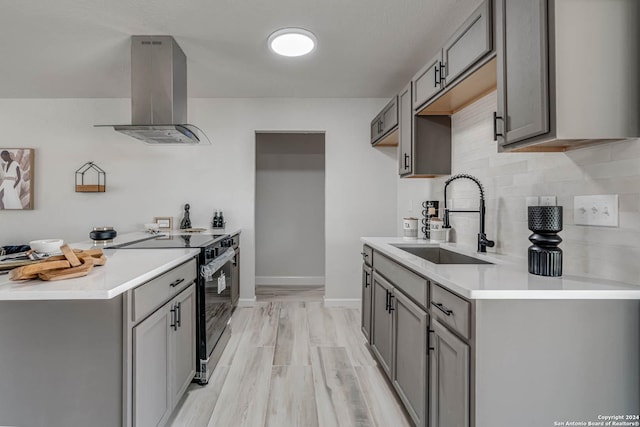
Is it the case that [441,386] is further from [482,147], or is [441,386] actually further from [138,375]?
[482,147]

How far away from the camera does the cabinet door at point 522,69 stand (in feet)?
3.88

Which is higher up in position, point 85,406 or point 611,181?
point 611,181

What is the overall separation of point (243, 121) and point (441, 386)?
10.9 feet

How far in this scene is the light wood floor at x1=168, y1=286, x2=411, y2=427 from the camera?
5.86ft

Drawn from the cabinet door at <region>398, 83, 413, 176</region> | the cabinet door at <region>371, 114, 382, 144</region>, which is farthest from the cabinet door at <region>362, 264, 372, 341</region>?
the cabinet door at <region>371, 114, 382, 144</region>

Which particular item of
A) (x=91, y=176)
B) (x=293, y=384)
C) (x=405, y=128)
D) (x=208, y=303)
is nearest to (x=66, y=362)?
(x=208, y=303)

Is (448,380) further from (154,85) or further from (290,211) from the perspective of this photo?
(290,211)

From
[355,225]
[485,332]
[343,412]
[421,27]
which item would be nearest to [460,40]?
[421,27]

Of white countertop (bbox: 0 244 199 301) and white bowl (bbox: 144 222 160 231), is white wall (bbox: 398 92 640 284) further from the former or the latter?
white bowl (bbox: 144 222 160 231)

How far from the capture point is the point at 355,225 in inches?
151

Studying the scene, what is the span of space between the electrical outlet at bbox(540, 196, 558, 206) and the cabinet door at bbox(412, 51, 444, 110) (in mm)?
865

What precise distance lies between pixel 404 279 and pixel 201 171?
9.29ft

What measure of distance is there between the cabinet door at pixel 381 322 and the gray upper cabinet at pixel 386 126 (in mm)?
1462

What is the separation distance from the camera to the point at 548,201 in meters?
1.59
